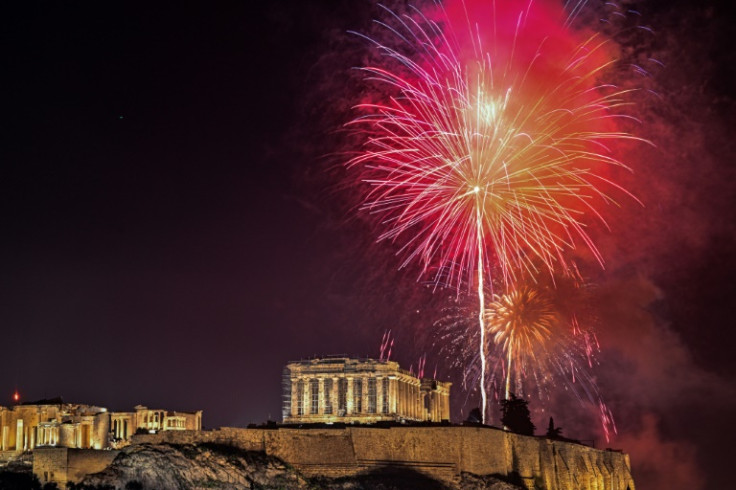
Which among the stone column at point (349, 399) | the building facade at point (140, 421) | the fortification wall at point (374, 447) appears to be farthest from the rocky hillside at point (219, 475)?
the stone column at point (349, 399)

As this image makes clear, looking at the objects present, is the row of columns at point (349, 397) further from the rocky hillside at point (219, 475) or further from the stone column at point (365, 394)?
the rocky hillside at point (219, 475)

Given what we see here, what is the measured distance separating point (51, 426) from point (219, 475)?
21.3 meters

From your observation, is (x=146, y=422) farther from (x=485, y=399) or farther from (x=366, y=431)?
(x=485, y=399)

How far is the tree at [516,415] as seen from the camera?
8781 centimetres

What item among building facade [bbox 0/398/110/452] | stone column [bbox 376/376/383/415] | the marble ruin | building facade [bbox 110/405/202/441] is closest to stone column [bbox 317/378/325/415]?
stone column [bbox 376/376/383/415]

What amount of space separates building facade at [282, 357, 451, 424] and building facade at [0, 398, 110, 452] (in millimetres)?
18675

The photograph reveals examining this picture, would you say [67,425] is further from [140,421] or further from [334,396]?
[334,396]

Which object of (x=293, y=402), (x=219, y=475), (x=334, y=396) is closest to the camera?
(x=219, y=475)

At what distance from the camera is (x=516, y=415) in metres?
88.6

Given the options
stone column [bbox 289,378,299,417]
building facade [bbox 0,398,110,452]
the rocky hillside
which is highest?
stone column [bbox 289,378,299,417]

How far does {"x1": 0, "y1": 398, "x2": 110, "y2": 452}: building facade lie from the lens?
85125 millimetres

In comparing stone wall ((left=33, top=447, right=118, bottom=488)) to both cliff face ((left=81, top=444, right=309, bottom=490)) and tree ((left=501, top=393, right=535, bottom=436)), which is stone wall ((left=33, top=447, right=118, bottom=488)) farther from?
tree ((left=501, top=393, right=535, bottom=436))

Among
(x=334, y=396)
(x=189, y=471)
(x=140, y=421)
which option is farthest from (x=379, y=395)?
(x=189, y=471)

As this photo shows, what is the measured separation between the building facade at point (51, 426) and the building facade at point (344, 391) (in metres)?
18.7
